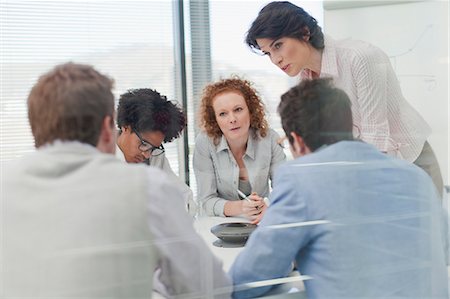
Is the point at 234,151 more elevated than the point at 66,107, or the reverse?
the point at 66,107

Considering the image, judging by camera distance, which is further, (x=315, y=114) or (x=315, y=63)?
(x=315, y=63)

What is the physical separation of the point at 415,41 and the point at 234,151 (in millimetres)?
813

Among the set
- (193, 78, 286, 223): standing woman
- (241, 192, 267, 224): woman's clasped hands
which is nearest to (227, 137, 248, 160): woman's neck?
(193, 78, 286, 223): standing woman

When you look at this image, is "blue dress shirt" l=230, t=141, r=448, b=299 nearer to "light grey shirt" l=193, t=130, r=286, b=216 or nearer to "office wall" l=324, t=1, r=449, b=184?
"light grey shirt" l=193, t=130, r=286, b=216

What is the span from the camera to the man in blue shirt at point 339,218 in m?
1.30

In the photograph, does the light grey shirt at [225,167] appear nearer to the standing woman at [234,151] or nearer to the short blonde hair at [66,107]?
the standing woman at [234,151]

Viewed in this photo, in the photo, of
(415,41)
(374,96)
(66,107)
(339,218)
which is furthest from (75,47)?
(415,41)

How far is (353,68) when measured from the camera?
1589 millimetres

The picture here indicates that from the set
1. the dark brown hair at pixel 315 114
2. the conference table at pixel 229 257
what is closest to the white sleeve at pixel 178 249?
the conference table at pixel 229 257

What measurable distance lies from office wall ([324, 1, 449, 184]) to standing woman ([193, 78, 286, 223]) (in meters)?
0.39

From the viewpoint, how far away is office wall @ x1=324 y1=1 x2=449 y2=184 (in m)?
1.68

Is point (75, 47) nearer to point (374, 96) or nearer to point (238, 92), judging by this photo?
point (238, 92)

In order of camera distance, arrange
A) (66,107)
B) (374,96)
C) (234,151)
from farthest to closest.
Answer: (374,96), (234,151), (66,107)

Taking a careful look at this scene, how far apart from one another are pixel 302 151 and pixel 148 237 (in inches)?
20.1
